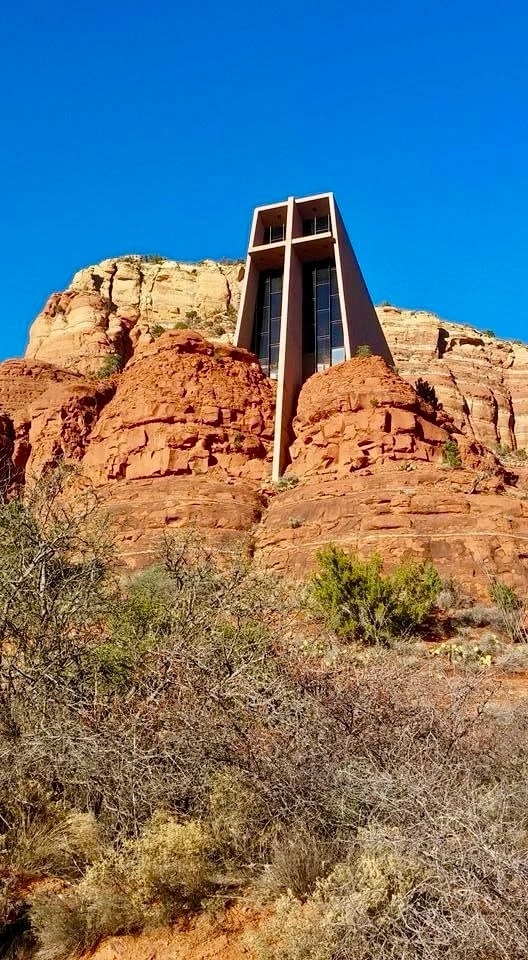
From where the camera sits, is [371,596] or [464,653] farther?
[371,596]

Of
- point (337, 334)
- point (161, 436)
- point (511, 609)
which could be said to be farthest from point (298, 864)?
point (337, 334)

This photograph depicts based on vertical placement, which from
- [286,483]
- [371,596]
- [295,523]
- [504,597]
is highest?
[286,483]

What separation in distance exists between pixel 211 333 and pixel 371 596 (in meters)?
31.9

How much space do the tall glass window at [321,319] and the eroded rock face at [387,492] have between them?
4329 millimetres

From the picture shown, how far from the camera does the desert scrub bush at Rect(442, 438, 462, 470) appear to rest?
22.5 meters

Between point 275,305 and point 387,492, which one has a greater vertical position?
point 275,305

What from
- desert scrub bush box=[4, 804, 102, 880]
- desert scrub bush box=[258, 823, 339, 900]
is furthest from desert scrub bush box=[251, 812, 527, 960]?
desert scrub bush box=[4, 804, 102, 880]

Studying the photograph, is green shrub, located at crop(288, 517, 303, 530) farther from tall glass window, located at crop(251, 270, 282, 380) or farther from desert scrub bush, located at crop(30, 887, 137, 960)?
desert scrub bush, located at crop(30, 887, 137, 960)

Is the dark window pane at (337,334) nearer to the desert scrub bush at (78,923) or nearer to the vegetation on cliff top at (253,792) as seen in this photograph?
the vegetation on cliff top at (253,792)

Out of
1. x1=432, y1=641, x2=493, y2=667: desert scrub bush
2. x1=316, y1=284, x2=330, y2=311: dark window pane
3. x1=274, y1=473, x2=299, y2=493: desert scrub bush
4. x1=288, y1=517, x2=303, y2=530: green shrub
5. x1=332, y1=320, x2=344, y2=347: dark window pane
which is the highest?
x1=316, y1=284, x2=330, y2=311: dark window pane

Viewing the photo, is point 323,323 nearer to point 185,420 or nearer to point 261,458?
point 261,458

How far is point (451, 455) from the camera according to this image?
23.0 meters

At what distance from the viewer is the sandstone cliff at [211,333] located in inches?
1645

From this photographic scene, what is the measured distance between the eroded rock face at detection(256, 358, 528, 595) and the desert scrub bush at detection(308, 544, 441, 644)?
2.33 metres
